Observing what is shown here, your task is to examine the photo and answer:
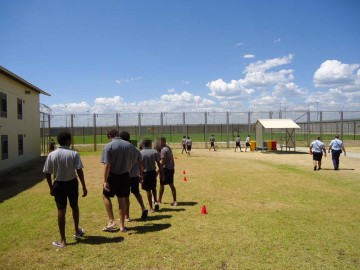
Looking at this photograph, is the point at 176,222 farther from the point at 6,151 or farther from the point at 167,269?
the point at 6,151

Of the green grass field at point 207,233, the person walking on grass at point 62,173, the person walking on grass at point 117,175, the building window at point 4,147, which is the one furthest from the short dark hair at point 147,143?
the building window at point 4,147

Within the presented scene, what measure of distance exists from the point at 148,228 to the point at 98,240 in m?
1.05

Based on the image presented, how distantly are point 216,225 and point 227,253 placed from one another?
4.83 feet

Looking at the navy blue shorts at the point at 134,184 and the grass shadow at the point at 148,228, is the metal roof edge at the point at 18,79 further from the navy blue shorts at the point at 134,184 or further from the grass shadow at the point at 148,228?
the grass shadow at the point at 148,228

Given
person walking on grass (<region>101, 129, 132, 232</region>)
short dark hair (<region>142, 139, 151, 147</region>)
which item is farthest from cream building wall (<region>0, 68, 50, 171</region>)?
person walking on grass (<region>101, 129, 132, 232</region>)

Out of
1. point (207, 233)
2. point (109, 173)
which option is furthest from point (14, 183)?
point (207, 233)

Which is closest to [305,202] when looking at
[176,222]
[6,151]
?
[176,222]

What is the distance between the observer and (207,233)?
597 cm

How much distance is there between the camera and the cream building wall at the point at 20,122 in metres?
18.9

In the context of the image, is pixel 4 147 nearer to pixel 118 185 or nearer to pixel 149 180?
pixel 149 180

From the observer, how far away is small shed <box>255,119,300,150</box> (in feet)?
91.4

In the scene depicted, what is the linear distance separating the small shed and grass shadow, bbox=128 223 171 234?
22.7m

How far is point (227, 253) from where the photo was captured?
5.00m

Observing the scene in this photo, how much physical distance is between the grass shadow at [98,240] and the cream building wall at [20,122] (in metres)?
14.3
